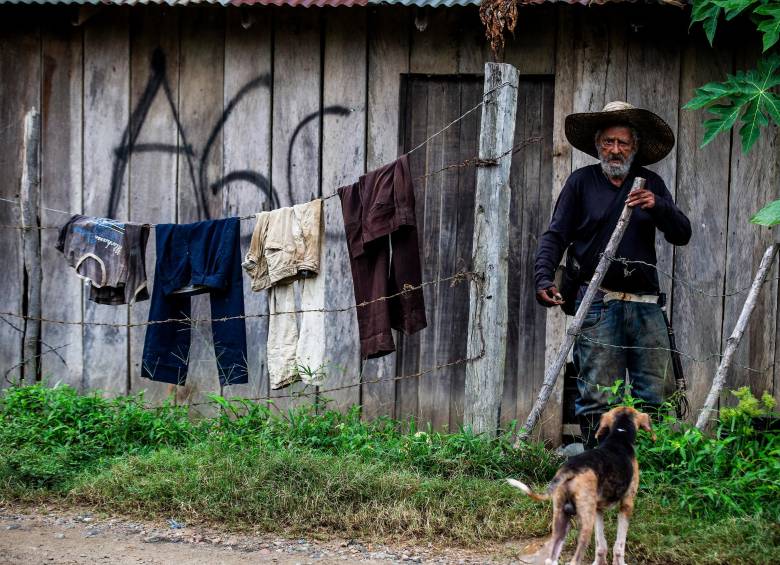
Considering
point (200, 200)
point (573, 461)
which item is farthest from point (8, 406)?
point (573, 461)

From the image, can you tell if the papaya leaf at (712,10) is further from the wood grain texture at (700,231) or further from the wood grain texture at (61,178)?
the wood grain texture at (61,178)

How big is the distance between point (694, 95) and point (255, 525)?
3817 mm

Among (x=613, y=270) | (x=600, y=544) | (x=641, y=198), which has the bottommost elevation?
(x=600, y=544)

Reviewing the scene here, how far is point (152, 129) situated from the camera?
23.4 ft

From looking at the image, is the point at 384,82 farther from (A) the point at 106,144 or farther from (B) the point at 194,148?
(A) the point at 106,144

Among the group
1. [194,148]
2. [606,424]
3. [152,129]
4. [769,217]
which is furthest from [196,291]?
[769,217]

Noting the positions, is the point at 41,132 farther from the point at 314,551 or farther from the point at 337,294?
the point at 314,551

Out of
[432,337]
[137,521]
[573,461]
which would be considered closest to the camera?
[573,461]

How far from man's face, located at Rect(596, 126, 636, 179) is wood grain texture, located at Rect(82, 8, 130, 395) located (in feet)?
11.6

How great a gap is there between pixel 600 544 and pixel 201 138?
4.27 m

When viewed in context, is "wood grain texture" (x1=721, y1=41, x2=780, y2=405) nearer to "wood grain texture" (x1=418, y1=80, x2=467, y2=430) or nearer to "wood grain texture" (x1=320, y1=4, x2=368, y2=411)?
"wood grain texture" (x1=418, y1=80, x2=467, y2=430)

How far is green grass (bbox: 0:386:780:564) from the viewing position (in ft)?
15.6

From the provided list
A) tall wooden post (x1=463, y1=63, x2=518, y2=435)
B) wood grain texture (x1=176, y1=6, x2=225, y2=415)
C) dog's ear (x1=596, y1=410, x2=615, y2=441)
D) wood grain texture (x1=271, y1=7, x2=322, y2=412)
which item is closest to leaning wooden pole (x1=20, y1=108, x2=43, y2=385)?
wood grain texture (x1=176, y1=6, x2=225, y2=415)

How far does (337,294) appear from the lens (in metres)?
6.86
